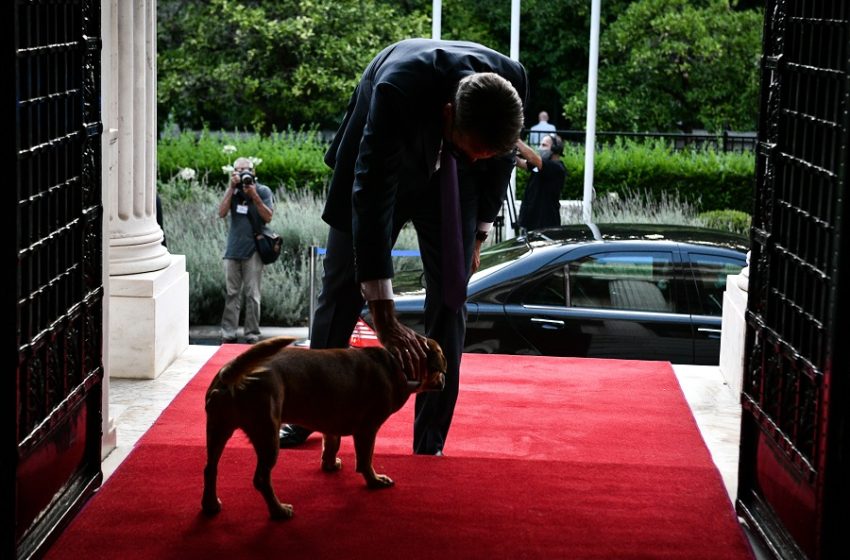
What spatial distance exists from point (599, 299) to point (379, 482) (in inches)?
176

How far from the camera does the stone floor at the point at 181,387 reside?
583 centimetres

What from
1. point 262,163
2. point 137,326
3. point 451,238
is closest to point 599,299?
point 137,326

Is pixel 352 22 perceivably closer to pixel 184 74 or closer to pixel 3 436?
pixel 184 74

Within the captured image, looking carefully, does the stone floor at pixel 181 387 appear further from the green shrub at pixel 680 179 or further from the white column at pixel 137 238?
the green shrub at pixel 680 179

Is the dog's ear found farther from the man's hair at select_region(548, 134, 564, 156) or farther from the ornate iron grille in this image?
the man's hair at select_region(548, 134, 564, 156)

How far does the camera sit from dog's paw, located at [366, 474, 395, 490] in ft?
14.9

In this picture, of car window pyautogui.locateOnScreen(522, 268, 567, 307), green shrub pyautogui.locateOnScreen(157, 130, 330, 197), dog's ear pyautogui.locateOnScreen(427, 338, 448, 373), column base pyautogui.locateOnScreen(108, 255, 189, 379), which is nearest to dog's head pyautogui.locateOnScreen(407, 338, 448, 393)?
dog's ear pyautogui.locateOnScreen(427, 338, 448, 373)

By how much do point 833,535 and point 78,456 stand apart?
2.65m

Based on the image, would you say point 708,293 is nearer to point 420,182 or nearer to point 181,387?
point 181,387

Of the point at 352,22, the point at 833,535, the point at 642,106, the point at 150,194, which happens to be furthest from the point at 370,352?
the point at 642,106

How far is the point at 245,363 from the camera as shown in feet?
13.0

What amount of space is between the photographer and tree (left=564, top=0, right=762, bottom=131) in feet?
49.7

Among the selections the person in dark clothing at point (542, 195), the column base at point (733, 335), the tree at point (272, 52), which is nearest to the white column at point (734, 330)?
the column base at point (733, 335)

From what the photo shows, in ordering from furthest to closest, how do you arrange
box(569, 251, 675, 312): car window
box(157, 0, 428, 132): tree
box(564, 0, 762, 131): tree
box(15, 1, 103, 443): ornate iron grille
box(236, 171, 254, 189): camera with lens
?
box(564, 0, 762, 131): tree → box(157, 0, 428, 132): tree → box(236, 171, 254, 189): camera with lens → box(569, 251, 675, 312): car window → box(15, 1, 103, 443): ornate iron grille
